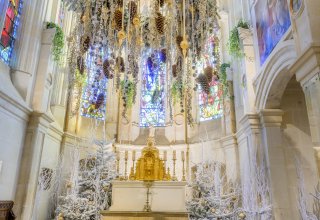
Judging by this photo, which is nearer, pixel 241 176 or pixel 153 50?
pixel 153 50

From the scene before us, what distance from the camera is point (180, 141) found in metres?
11.1

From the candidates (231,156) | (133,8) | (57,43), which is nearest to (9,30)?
(57,43)

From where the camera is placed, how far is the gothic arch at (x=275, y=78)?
5844mm

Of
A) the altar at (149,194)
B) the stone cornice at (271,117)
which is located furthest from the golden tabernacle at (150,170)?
the stone cornice at (271,117)

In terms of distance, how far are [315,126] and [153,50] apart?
165 inches

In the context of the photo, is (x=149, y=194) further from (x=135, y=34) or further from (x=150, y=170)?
(x=135, y=34)

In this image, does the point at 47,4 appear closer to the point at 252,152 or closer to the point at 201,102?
the point at 201,102

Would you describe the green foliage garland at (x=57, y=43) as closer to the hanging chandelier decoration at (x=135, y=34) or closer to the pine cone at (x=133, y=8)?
the hanging chandelier decoration at (x=135, y=34)

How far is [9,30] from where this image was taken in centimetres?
757

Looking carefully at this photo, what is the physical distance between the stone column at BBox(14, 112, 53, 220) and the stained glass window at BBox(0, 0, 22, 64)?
1.77 m

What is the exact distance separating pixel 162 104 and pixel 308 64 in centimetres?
437

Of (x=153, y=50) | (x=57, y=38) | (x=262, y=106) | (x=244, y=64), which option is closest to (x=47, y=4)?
Result: (x=57, y=38)

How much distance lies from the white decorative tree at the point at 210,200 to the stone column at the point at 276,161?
38.5 inches

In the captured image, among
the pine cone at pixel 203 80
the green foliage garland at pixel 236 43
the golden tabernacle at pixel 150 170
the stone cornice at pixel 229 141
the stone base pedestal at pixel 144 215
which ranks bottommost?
the stone base pedestal at pixel 144 215
